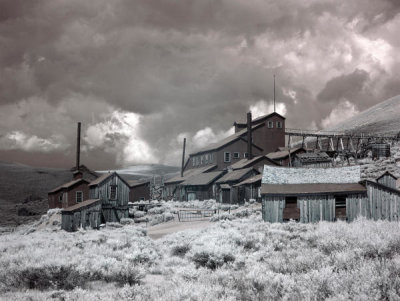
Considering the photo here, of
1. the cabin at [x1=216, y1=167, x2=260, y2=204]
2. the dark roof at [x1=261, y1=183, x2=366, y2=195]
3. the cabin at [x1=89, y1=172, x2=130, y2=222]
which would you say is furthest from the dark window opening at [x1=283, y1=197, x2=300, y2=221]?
the cabin at [x1=89, y1=172, x2=130, y2=222]

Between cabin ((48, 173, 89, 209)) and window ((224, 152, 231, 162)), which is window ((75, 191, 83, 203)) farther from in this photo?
window ((224, 152, 231, 162))

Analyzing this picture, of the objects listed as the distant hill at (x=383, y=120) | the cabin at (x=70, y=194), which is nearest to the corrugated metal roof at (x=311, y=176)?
the cabin at (x=70, y=194)

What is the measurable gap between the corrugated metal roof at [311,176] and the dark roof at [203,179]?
23636 millimetres

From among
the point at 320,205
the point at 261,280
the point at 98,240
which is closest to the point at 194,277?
the point at 261,280

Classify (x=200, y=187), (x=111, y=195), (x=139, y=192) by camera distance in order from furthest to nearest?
(x=139, y=192) < (x=200, y=187) < (x=111, y=195)

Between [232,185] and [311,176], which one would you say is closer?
[311,176]

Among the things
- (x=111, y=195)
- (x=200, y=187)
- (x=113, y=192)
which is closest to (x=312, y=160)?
(x=200, y=187)

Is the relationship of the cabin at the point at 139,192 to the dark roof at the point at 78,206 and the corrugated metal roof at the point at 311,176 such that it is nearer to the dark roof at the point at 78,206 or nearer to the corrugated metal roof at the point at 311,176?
the dark roof at the point at 78,206

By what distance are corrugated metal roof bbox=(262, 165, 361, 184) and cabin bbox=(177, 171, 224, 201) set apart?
77.5 ft

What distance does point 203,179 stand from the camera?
56.3 metres

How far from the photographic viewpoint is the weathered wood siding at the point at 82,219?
3403 cm

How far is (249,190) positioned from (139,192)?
22.4 m

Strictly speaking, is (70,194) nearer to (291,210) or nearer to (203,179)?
(203,179)

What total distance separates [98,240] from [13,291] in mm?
9533
